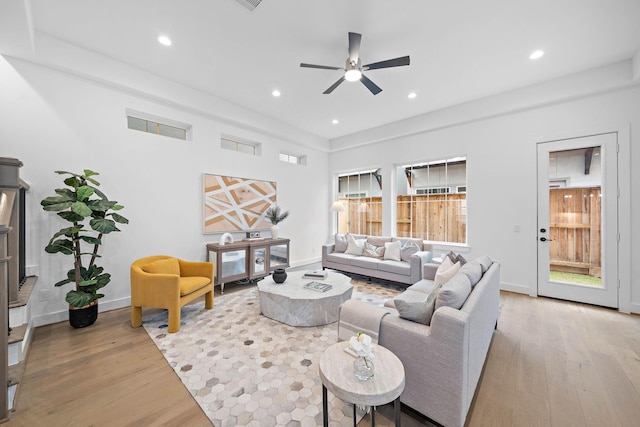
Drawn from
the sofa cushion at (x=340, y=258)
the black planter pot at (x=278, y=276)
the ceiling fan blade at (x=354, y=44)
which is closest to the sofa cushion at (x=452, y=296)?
the black planter pot at (x=278, y=276)

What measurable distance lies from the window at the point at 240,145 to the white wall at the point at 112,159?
0.60ft

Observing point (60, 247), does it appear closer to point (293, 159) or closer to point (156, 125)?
point (156, 125)

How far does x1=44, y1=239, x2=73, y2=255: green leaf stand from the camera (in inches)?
103

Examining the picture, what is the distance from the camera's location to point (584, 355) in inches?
90.6

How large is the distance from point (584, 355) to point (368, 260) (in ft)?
9.30

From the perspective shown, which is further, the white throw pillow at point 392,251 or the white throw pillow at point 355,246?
the white throw pillow at point 355,246

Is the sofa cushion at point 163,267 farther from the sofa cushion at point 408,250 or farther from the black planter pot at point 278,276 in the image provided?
the sofa cushion at point 408,250

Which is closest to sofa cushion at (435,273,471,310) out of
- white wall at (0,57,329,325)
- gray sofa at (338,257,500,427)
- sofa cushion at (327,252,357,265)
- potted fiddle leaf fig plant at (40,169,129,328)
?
gray sofa at (338,257,500,427)

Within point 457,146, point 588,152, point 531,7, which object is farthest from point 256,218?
point 588,152

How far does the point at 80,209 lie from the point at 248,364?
242 cm

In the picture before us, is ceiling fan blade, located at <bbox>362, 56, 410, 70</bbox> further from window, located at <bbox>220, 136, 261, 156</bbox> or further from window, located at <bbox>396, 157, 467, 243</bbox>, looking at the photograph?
window, located at <bbox>220, 136, 261, 156</bbox>

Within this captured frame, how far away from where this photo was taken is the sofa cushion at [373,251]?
4754 millimetres

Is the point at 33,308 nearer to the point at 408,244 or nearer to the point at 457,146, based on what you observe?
the point at 408,244

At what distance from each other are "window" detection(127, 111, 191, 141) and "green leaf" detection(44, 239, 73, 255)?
1856 mm
